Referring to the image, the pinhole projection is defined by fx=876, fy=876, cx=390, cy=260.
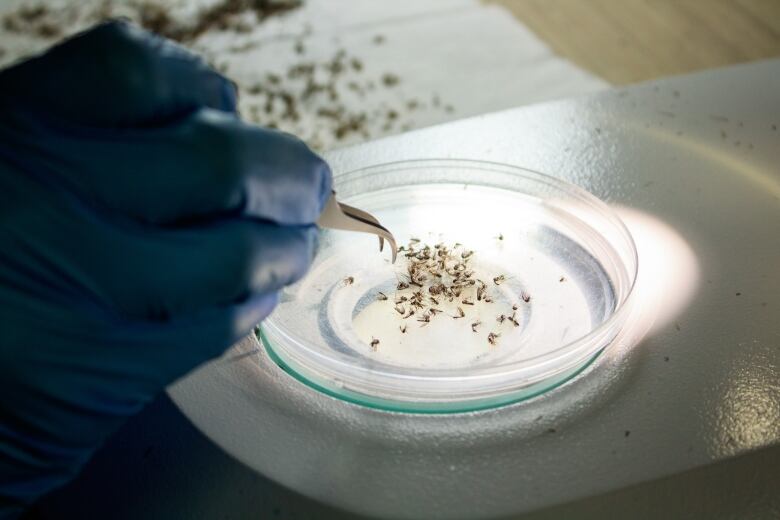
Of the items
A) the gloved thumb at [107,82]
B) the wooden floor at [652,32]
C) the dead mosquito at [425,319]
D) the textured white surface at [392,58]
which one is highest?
the gloved thumb at [107,82]

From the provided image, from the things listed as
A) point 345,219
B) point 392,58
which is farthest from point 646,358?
point 392,58

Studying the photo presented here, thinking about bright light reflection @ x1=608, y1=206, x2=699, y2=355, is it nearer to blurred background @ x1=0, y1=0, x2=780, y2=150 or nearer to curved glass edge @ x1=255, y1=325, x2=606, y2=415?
curved glass edge @ x1=255, y1=325, x2=606, y2=415

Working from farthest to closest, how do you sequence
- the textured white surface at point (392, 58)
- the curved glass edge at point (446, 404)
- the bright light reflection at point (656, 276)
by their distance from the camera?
1. the textured white surface at point (392, 58)
2. the bright light reflection at point (656, 276)
3. the curved glass edge at point (446, 404)

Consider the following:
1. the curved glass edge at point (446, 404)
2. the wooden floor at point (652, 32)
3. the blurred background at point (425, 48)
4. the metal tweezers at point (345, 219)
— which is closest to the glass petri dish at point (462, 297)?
the curved glass edge at point (446, 404)

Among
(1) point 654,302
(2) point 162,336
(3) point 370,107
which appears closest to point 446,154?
(1) point 654,302

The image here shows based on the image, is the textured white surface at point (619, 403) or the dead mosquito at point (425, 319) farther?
the dead mosquito at point (425, 319)

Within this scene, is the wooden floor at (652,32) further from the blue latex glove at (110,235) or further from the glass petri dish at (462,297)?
the blue latex glove at (110,235)

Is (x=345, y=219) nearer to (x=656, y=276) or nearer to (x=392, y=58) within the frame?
(x=656, y=276)

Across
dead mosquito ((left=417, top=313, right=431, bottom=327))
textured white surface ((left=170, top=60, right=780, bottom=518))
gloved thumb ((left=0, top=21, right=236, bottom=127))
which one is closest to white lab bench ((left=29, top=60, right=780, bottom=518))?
textured white surface ((left=170, top=60, right=780, bottom=518))
